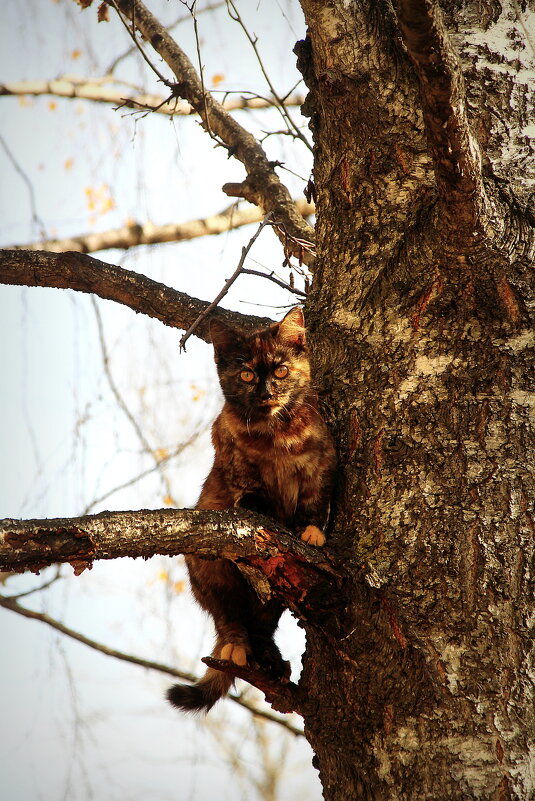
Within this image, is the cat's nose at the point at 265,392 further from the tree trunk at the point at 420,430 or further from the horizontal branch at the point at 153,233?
the horizontal branch at the point at 153,233

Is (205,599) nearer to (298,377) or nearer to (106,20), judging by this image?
(298,377)

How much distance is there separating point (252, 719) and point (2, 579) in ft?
5.85

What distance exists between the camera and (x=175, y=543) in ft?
6.25

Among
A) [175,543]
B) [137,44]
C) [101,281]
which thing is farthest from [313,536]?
[137,44]

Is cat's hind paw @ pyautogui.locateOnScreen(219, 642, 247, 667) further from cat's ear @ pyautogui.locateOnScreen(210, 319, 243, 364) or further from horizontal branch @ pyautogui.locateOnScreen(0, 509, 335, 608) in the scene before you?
cat's ear @ pyautogui.locateOnScreen(210, 319, 243, 364)

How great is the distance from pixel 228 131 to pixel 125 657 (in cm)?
302

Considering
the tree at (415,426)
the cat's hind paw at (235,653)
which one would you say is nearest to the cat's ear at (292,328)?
the tree at (415,426)

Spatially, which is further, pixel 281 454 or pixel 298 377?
pixel 298 377

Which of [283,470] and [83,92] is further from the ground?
[83,92]

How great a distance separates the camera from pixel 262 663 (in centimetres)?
286

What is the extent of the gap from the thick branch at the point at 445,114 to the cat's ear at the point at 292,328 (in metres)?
1.42

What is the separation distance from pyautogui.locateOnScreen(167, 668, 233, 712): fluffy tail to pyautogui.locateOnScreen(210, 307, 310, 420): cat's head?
3.92 feet

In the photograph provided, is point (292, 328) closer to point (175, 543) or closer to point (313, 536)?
point (313, 536)

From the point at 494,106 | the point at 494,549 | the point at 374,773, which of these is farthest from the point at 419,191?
the point at 374,773
